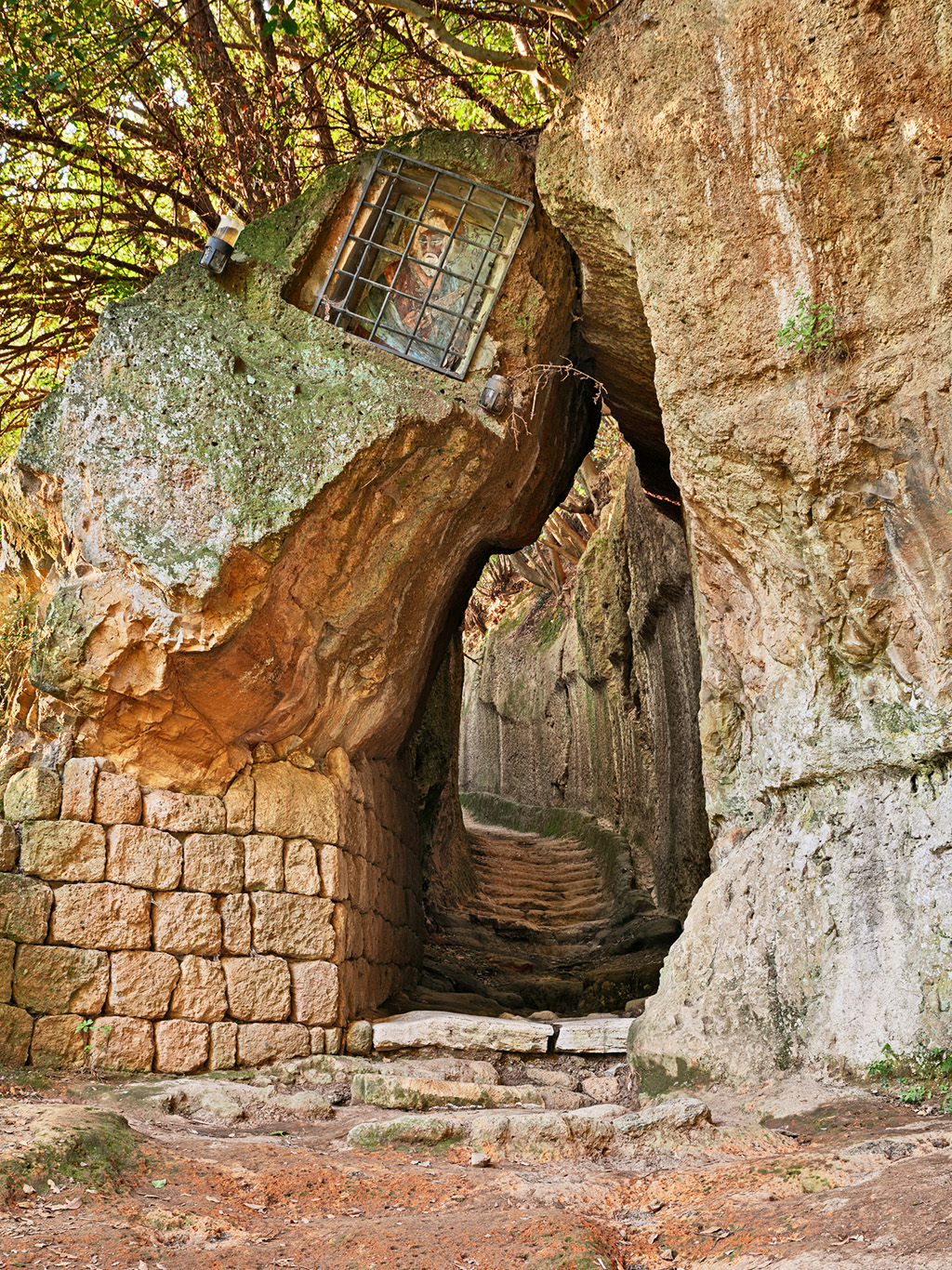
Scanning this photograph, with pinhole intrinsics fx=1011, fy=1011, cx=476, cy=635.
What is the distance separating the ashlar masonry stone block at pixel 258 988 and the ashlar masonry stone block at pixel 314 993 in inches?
1.9

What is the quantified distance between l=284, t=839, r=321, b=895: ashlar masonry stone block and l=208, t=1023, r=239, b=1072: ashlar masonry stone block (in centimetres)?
75

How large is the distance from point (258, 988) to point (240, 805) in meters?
0.94

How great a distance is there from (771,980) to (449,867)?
610 cm

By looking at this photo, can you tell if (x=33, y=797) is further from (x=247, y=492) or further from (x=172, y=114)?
(x=172, y=114)

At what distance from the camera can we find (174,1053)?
4875mm

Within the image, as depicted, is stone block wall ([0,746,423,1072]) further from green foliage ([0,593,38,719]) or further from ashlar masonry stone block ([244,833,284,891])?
green foliage ([0,593,38,719])

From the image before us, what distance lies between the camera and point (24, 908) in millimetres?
4816

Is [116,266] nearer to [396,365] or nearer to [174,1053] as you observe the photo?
[396,365]

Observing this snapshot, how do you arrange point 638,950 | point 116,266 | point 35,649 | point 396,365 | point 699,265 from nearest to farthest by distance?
1. point 699,265
2. point 35,649
3. point 396,365
4. point 116,266
5. point 638,950

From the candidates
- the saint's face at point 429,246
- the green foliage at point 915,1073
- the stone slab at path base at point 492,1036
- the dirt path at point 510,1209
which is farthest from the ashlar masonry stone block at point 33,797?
the green foliage at point 915,1073

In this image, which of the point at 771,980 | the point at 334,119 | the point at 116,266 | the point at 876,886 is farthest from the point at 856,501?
the point at 116,266

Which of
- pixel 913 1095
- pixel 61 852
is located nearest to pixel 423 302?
pixel 61 852

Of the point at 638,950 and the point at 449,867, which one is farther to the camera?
the point at 449,867

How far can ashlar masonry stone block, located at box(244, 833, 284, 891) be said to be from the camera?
5.30 metres
